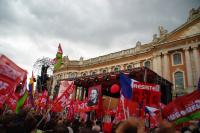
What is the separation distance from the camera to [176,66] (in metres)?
26.3

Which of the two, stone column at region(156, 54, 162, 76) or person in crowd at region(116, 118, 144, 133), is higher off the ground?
stone column at region(156, 54, 162, 76)

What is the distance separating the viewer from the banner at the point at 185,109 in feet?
17.1

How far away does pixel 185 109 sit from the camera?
535 cm

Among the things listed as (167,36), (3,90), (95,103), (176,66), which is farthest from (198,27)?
(3,90)

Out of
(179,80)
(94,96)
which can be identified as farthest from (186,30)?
(94,96)

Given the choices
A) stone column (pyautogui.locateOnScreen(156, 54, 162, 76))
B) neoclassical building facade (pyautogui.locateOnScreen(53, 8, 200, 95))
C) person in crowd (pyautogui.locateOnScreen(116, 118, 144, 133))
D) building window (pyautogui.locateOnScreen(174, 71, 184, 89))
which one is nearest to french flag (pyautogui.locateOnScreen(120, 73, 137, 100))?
person in crowd (pyautogui.locateOnScreen(116, 118, 144, 133))

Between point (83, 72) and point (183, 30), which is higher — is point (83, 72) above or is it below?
below

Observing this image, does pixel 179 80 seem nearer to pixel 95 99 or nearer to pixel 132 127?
pixel 95 99

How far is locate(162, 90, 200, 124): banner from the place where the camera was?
5.22 meters

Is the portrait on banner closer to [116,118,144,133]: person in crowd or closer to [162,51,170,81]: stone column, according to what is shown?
[116,118,144,133]: person in crowd

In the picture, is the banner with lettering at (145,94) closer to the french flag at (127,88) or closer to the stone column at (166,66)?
the french flag at (127,88)

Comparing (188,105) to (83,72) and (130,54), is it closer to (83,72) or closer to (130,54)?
(130,54)

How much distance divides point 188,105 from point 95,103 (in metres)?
6.82

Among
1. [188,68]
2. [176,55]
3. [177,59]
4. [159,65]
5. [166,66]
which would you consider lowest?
[188,68]
